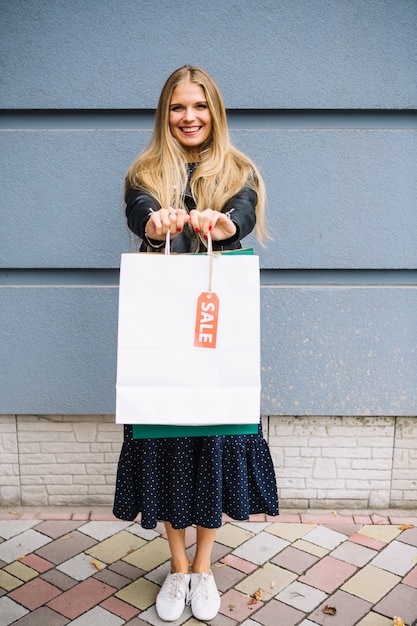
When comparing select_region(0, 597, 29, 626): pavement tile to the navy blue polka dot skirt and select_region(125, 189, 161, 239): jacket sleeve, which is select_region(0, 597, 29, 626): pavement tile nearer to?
the navy blue polka dot skirt

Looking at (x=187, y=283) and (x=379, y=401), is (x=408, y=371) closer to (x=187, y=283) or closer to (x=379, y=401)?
(x=379, y=401)

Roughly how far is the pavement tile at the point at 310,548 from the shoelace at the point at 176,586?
684mm

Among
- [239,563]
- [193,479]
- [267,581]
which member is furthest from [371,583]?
[193,479]

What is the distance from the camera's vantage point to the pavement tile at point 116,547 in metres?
2.82

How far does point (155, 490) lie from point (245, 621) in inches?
26.1

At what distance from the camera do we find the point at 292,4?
2725 millimetres

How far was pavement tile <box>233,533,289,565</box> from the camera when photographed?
9.20 feet

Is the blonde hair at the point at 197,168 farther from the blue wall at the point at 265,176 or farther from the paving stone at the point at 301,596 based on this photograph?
the paving stone at the point at 301,596

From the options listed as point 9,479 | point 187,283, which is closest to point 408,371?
point 187,283

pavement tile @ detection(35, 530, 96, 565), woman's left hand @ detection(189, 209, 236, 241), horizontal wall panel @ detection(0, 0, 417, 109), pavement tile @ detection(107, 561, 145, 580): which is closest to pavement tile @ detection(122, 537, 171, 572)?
pavement tile @ detection(107, 561, 145, 580)

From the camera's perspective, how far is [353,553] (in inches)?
112

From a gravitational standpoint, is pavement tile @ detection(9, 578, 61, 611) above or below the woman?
below

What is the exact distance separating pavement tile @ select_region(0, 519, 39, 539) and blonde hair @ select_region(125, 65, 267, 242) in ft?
6.40

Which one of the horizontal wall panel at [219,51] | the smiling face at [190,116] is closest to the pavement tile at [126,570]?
the smiling face at [190,116]
